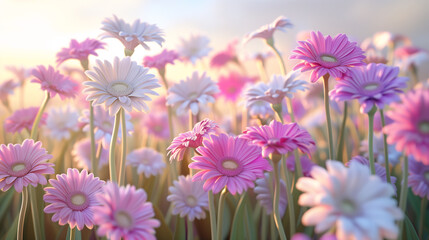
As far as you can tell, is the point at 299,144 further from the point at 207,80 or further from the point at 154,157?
the point at 154,157

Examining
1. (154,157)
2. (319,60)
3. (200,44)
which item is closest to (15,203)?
(154,157)

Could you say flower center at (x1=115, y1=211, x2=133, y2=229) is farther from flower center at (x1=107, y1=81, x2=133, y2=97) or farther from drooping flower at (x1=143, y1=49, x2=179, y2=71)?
drooping flower at (x1=143, y1=49, x2=179, y2=71)

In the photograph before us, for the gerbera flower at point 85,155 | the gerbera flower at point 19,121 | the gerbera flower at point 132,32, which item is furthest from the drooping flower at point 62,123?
the gerbera flower at point 132,32

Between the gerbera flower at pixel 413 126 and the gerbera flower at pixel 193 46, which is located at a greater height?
the gerbera flower at pixel 193 46

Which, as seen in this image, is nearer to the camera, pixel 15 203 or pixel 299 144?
pixel 299 144

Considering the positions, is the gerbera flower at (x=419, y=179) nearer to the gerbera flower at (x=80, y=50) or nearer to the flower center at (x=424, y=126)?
the flower center at (x=424, y=126)

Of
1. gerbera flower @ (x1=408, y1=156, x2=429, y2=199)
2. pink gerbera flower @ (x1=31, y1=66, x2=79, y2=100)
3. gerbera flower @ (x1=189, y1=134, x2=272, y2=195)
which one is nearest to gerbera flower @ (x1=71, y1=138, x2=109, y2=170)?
pink gerbera flower @ (x1=31, y1=66, x2=79, y2=100)
